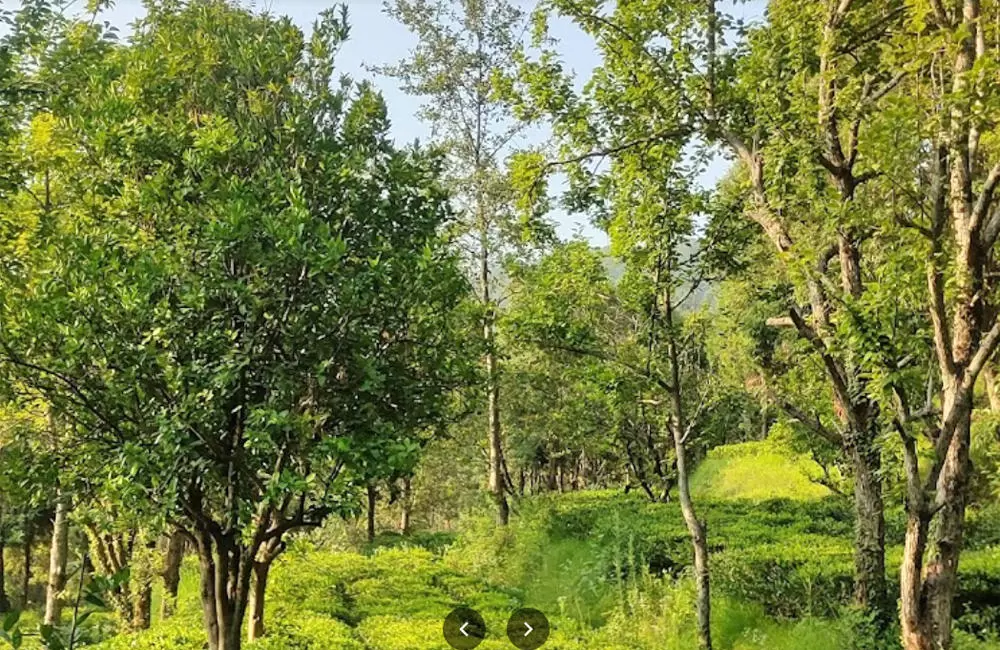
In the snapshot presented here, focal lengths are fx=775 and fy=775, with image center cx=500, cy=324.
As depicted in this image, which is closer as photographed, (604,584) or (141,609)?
(141,609)

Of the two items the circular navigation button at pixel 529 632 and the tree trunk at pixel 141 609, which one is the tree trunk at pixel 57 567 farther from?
the circular navigation button at pixel 529 632

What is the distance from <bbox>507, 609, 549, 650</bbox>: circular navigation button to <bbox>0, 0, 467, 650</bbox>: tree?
300 cm

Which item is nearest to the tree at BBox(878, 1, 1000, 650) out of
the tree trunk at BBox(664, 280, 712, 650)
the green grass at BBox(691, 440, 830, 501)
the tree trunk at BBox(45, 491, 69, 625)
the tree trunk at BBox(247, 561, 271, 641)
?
the tree trunk at BBox(664, 280, 712, 650)

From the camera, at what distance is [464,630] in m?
8.59

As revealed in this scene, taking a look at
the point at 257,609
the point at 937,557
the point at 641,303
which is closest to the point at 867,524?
the point at 937,557

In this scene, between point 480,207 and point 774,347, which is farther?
point 774,347

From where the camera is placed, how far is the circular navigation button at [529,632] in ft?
25.7

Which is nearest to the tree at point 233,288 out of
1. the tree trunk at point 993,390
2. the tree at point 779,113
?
the tree at point 779,113

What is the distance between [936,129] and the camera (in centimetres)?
511

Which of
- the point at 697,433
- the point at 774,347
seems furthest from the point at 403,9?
the point at 774,347

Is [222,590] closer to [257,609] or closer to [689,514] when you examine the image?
[257,609]

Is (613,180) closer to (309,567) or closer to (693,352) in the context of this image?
(693,352)

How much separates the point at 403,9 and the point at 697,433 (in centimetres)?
1203

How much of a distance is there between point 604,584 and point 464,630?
3906 mm
